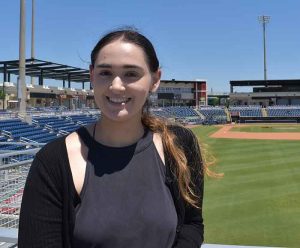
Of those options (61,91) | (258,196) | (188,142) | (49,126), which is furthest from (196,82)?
(188,142)

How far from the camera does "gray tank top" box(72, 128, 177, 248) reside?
1.83 metres

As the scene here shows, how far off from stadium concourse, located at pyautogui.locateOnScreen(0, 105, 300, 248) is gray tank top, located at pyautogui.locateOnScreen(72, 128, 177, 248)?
1.49ft

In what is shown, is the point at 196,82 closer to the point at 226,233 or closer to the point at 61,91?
the point at 61,91

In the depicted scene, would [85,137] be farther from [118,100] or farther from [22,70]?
[22,70]

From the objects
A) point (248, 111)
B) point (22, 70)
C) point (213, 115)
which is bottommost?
point (213, 115)

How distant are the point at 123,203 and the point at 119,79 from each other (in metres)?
0.62

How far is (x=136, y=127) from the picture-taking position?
220 centimetres

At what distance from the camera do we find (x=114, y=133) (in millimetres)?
2100

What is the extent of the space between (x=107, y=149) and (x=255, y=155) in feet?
75.5

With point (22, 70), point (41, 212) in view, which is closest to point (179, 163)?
point (41, 212)

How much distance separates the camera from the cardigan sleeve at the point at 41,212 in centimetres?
181

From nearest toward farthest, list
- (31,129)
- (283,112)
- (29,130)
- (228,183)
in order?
(228,183)
(29,130)
(31,129)
(283,112)

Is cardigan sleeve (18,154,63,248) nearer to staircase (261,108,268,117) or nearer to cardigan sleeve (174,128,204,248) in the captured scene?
cardigan sleeve (174,128,204,248)

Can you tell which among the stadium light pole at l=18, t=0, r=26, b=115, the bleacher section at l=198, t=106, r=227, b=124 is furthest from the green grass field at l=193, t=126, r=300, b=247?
the bleacher section at l=198, t=106, r=227, b=124
